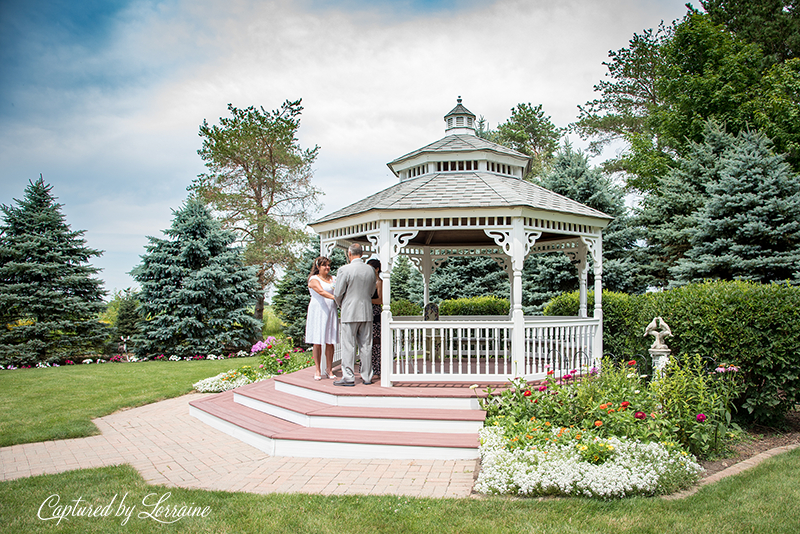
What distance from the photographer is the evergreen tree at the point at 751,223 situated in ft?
32.6

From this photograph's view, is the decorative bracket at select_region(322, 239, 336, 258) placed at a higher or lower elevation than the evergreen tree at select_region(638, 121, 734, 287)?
lower

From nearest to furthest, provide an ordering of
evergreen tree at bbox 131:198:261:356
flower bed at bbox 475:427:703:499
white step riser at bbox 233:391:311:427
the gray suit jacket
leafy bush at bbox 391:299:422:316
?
flower bed at bbox 475:427:703:499
white step riser at bbox 233:391:311:427
the gray suit jacket
leafy bush at bbox 391:299:422:316
evergreen tree at bbox 131:198:261:356

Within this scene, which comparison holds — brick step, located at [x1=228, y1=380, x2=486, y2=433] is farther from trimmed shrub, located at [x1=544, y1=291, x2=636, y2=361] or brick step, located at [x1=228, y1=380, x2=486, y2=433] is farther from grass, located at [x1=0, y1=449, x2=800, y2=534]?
trimmed shrub, located at [x1=544, y1=291, x2=636, y2=361]

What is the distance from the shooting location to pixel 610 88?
23.0m

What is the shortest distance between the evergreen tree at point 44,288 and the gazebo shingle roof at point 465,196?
37.4ft

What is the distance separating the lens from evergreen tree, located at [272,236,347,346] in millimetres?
16734

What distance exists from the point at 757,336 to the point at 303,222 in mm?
20511

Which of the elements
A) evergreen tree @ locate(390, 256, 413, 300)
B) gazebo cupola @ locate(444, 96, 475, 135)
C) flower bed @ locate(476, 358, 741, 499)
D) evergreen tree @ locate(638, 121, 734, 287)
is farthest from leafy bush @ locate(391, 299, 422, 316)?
flower bed @ locate(476, 358, 741, 499)

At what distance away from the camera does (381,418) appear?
5.90 metres

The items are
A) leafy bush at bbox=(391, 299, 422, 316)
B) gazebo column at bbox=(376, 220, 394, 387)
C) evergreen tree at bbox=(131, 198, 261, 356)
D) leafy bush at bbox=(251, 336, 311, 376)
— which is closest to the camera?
gazebo column at bbox=(376, 220, 394, 387)

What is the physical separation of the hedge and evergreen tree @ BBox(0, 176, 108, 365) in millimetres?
16596

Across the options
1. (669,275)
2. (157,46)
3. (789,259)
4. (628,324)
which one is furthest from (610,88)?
(157,46)

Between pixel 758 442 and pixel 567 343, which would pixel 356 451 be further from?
pixel 758 442

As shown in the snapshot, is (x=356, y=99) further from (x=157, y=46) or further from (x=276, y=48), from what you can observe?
(x=157, y=46)
